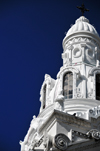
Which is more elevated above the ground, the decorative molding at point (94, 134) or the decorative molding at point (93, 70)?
the decorative molding at point (93, 70)

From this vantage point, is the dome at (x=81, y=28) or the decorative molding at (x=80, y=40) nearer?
the decorative molding at (x=80, y=40)

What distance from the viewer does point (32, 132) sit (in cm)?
5553

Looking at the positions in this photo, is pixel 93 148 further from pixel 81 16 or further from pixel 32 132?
pixel 81 16

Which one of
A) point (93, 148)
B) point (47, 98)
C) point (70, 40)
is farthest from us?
point (70, 40)

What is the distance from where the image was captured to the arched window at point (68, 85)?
5469cm

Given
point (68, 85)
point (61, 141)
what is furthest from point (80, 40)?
point (61, 141)

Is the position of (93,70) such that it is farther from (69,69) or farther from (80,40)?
(80,40)

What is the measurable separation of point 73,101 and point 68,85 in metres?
3.10

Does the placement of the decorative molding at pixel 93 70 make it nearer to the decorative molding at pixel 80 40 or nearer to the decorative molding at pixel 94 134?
the decorative molding at pixel 80 40

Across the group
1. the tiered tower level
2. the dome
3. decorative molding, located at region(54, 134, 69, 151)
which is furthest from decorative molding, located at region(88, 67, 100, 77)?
decorative molding, located at region(54, 134, 69, 151)

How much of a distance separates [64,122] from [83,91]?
12.5 metres

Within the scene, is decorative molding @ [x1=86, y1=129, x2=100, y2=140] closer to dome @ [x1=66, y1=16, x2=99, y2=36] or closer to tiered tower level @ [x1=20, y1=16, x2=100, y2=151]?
tiered tower level @ [x1=20, y1=16, x2=100, y2=151]

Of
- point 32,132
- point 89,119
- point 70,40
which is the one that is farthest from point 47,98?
point 89,119

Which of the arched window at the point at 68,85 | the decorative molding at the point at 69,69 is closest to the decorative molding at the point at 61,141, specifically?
the arched window at the point at 68,85
